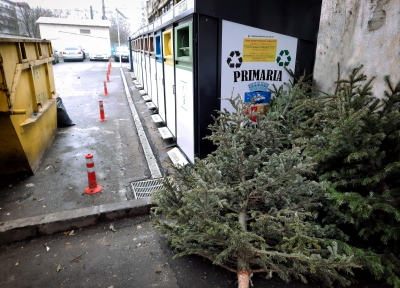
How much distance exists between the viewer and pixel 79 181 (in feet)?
14.1

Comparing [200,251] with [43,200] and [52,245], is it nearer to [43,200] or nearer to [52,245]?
[52,245]

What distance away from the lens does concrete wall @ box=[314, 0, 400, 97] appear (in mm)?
2900

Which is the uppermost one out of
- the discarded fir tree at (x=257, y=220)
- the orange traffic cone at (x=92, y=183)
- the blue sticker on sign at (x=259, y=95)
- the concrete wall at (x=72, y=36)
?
the concrete wall at (x=72, y=36)

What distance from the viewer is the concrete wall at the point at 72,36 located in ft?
122

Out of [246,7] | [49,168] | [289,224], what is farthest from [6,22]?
[289,224]

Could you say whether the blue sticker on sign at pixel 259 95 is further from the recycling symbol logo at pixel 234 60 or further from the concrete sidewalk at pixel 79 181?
the concrete sidewalk at pixel 79 181

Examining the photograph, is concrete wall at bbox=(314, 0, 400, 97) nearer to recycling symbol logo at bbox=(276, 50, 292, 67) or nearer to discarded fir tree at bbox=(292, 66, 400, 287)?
recycling symbol logo at bbox=(276, 50, 292, 67)

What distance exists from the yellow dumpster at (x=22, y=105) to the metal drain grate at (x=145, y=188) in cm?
180

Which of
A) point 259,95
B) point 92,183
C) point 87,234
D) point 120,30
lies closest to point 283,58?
point 259,95

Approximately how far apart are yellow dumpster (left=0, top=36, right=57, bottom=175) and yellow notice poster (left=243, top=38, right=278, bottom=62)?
3199 mm

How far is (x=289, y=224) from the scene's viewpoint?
6.69 ft

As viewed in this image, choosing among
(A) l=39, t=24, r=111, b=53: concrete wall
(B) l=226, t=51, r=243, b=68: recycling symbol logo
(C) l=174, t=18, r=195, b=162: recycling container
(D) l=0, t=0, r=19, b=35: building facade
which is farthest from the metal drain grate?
(A) l=39, t=24, r=111, b=53: concrete wall

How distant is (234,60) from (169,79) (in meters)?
2.07

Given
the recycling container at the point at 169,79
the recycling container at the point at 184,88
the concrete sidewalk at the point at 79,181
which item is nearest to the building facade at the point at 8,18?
the concrete sidewalk at the point at 79,181
